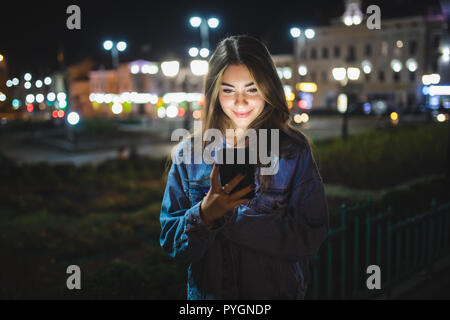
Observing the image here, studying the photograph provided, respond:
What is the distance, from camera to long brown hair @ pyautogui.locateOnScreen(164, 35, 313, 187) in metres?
1.99

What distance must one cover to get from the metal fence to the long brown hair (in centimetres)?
205

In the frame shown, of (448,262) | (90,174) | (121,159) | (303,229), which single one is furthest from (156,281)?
(121,159)

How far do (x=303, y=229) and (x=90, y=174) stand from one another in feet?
41.7

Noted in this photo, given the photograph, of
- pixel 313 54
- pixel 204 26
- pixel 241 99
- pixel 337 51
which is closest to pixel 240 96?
pixel 241 99

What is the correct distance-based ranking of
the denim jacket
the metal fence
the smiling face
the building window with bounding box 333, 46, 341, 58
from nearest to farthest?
the denim jacket < the smiling face < the metal fence < the building window with bounding box 333, 46, 341, 58

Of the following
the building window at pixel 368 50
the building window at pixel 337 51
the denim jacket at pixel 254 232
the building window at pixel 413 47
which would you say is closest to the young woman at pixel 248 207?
the denim jacket at pixel 254 232

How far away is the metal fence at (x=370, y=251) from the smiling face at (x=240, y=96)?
2.11 metres

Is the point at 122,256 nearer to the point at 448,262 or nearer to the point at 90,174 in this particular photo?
the point at 448,262

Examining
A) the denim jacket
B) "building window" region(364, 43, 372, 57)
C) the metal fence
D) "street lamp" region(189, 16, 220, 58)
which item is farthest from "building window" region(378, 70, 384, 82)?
the denim jacket

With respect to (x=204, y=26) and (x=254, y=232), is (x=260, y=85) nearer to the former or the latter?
(x=254, y=232)

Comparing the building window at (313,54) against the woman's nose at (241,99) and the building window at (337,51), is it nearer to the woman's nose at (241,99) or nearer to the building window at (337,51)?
the building window at (337,51)

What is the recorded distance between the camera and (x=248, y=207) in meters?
1.97

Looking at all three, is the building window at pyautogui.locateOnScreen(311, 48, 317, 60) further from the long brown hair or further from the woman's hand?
the woman's hand

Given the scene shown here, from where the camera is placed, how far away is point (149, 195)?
10.9 meters
